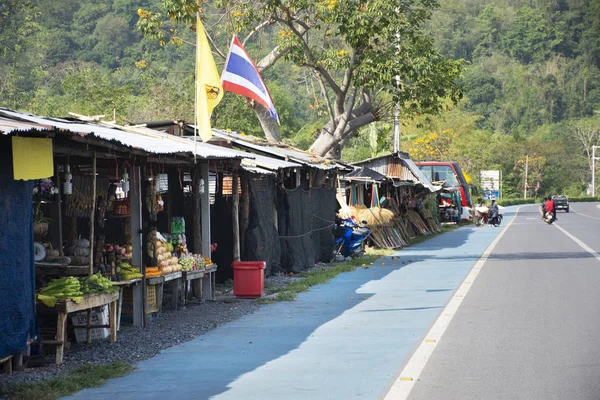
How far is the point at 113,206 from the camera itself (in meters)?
15.2

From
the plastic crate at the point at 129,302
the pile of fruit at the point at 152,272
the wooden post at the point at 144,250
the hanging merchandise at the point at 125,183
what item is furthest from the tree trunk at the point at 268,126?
the hanging merchandise at the point at 125,183

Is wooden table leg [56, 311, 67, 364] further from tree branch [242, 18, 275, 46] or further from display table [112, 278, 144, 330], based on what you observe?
tree branch [242, 18, 275, 46]

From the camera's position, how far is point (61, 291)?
1109 centimetres

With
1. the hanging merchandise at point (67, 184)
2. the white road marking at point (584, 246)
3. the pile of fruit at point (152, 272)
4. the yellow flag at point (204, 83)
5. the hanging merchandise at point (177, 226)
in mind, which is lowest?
the white road marking at point (584, 246)

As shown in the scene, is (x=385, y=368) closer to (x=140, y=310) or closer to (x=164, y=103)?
(x=140, y=310)

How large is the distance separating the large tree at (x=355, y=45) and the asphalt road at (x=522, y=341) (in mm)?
7367

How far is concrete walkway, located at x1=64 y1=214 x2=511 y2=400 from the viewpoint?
895cm

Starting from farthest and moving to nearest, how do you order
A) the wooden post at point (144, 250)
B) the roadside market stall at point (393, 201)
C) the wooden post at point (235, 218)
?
the roadside market stall at point (393, 201)
the wooden post at point (235, 218)
the wooden post at point (144, 250)

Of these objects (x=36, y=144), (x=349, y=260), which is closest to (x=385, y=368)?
(x=36, y=144)

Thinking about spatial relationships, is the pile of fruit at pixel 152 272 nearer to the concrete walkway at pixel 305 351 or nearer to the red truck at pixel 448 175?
the concrete walkway at pixel 305 351

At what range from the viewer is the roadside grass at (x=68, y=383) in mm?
8711

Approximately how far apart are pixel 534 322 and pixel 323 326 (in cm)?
289

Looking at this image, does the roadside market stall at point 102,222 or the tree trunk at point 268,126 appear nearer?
the roadside market stall at point 102,222

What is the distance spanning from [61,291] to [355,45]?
55.2ft
